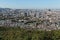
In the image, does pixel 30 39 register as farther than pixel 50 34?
No

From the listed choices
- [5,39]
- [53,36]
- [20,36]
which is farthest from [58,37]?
[5,39]

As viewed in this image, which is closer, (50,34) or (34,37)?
(34,37)

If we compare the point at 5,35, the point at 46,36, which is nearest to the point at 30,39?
the point at 46,36

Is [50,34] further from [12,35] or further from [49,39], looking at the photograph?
[12,35]

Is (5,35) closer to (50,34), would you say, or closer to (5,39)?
(5,39)

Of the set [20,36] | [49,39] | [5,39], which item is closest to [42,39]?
[49,39]

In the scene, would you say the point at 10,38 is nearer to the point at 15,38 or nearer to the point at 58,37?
the point at 15,38

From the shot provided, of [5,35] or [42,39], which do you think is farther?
[5,35]
